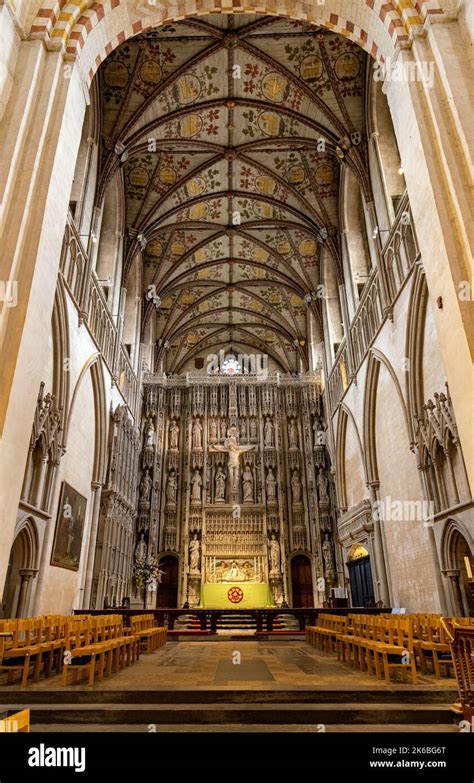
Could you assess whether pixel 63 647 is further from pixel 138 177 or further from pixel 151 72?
pixel 138 177

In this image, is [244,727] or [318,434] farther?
[318,434]

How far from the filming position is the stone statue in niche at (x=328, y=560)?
21339 millimetres

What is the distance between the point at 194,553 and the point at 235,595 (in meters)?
2.72

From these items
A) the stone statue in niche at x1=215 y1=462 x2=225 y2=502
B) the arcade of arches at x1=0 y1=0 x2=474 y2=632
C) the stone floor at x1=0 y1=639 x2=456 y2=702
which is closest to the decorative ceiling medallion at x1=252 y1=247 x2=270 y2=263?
the arcade of arches at x1=0 y1=0 x2=474 y2=632

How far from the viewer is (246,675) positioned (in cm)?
623

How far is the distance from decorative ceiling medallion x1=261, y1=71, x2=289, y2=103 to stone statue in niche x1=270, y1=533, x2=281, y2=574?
17.8 metres

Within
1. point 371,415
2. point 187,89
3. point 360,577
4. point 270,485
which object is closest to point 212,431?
point 270,485

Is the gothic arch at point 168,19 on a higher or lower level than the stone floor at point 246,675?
higher

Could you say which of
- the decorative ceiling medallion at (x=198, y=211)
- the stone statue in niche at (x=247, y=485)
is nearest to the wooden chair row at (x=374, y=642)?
A: the stone statue in niche at (x=247, y=485)

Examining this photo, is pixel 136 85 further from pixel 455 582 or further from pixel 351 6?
pixel 455 582

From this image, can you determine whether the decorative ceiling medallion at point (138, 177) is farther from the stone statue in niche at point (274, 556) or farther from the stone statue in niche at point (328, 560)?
the stone statue in niche at point (328, 560)

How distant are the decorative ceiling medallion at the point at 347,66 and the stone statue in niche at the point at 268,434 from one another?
49.3ft
